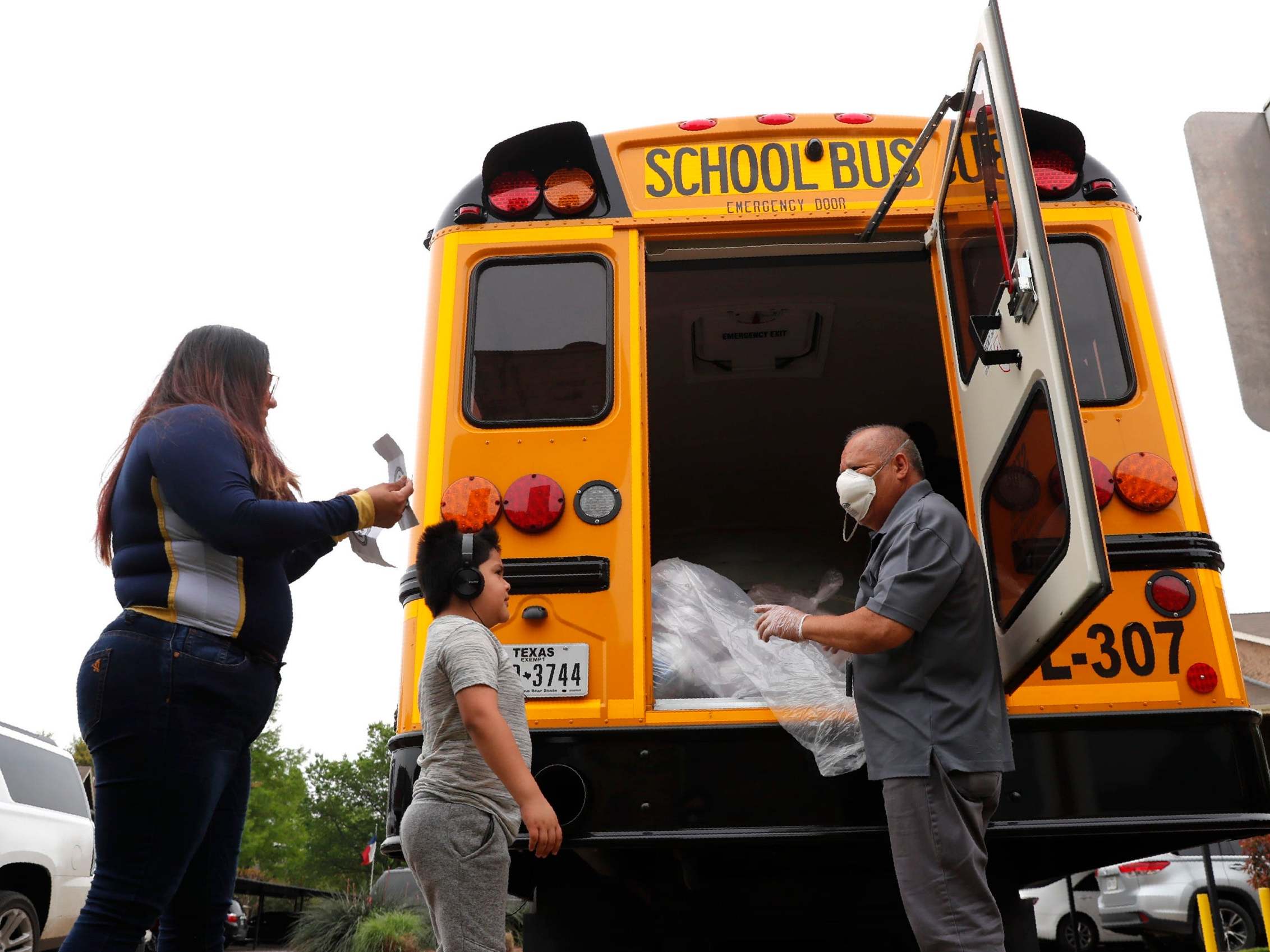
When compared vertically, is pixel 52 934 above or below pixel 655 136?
below

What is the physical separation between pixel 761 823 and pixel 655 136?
2.37m

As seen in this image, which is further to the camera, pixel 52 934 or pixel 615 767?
pixel 52 934

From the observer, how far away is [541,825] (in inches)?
96.1

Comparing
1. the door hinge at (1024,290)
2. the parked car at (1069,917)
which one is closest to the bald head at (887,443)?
the door hinge at (1024,290)

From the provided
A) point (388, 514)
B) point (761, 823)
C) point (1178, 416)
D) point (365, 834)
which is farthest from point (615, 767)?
point (365, 834)

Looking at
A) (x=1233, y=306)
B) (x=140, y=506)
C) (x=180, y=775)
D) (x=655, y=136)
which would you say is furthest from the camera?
(x=655, y=136)

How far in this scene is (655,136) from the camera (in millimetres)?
4020

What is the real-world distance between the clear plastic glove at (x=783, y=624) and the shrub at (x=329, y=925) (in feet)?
39.5

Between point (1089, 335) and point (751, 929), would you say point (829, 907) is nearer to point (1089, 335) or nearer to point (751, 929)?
point (751, 929)

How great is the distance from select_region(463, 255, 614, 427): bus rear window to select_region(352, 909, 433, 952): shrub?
10987mm

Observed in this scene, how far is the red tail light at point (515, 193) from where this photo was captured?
3922mm

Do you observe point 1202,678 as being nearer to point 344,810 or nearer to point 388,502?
point 388,502

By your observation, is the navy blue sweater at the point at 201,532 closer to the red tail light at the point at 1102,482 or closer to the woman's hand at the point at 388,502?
the woman's hand at the point at 388,502

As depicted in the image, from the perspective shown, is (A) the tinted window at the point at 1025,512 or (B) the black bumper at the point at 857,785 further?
(B) the black bumper at the point at 857,785
